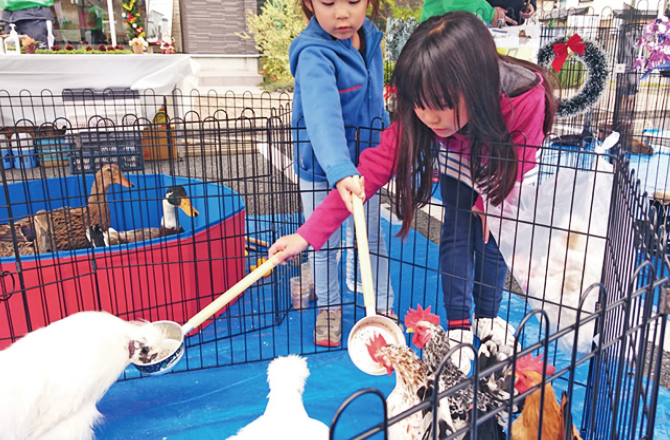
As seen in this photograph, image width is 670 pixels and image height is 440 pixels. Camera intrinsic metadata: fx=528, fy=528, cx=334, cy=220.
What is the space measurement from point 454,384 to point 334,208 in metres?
0.56

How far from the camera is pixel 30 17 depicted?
5.54m

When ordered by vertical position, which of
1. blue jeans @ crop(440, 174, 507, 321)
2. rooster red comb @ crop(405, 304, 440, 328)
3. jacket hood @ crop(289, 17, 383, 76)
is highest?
jacket hood @ crop(289, 17, 383, 76)

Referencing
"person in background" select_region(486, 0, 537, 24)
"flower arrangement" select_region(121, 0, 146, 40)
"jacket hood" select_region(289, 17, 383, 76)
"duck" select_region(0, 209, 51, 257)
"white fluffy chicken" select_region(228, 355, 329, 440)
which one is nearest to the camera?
"white fluffy chicken" select_region(228, 355, 329, 440)

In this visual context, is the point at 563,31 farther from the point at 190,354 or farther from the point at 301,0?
the point at 190,354

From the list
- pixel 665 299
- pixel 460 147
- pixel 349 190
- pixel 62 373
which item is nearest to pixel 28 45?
pixel 62 373

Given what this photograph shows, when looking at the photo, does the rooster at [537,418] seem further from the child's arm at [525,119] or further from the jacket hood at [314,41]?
the jacket hood at [314,41]

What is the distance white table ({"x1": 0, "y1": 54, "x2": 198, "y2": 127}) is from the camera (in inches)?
175

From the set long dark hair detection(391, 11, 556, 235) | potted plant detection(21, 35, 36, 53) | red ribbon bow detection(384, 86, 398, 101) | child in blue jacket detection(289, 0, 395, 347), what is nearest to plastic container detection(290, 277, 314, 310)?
child in blue jacket detection(289, 0, 395, 347)

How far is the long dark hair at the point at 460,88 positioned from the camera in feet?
3.90

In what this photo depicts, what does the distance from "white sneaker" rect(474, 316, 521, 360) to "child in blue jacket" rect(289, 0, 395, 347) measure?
0.42m

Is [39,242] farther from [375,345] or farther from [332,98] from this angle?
[375,345]

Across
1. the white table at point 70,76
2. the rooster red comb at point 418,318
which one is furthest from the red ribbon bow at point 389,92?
the white table at point 70,76

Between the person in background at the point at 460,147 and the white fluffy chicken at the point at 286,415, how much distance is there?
12.4 inches

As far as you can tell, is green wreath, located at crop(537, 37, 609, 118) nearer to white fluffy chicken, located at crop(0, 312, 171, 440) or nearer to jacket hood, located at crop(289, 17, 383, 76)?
→ jacket hood, located at crop(289, 17, 383, 76)
